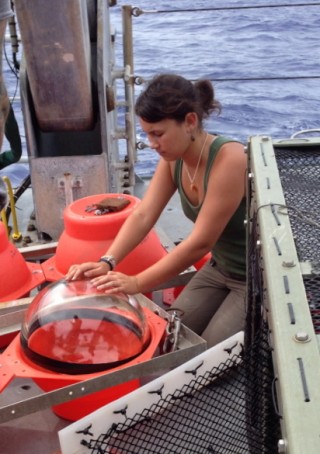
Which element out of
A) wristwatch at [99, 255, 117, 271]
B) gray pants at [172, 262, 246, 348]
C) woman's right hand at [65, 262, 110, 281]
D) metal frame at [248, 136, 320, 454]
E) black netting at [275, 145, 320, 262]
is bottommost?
gray pants at [172, 262, 246, 348]

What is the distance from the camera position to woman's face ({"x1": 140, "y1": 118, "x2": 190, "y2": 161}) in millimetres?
2580

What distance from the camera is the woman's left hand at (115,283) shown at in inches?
98.1

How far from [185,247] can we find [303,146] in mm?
671

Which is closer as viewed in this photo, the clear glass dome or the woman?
the clear glass dome

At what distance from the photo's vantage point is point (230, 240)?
285cm

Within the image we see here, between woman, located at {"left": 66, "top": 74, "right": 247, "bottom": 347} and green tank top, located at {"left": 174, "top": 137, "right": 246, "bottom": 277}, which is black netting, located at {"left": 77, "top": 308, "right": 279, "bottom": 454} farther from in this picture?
green tank top, located at {"left": 174, "top": 137, "right": 246, "bottom": 277}

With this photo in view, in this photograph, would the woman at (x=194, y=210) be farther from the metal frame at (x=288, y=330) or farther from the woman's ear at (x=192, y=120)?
the metal frame at (x=288, y=330)

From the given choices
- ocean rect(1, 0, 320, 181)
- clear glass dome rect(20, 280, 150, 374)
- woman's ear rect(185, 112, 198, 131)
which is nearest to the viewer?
clear glass dome rect(20, 280, 150, 374)

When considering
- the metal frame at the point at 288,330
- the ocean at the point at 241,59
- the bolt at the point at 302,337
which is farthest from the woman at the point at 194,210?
the ocean at the point at 241,59

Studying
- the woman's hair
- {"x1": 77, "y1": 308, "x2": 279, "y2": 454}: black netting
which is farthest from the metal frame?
the woman's hair

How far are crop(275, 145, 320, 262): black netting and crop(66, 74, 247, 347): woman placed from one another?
0.51 metres

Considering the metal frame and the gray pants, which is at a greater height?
the metal frame

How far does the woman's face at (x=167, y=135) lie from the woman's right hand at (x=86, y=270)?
1.50 feet

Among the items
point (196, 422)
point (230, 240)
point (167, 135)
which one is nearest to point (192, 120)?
point (167, 135)
